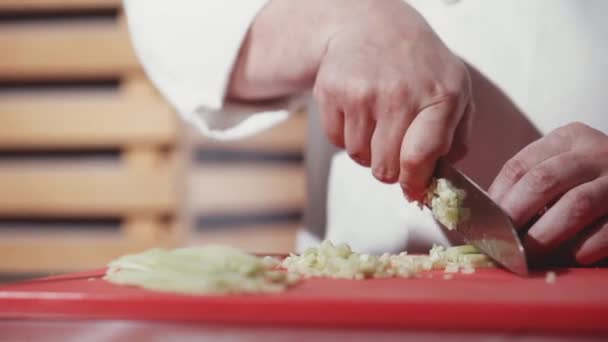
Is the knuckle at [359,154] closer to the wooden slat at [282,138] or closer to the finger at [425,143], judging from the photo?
the finger at [425,143]

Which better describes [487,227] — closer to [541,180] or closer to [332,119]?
[541,180]

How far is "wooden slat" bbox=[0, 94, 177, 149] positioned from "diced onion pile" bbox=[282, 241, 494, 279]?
1.78m

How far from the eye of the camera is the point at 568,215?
37.0 inches

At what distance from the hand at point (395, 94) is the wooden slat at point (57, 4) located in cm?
187

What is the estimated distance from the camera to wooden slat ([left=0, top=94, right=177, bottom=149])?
106 inches

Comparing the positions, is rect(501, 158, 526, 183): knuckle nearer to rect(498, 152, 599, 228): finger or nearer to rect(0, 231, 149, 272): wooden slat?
rect(498, 152, 599, 228): finger

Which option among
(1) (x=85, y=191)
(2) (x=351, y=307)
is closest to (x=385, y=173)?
(2) (x=351, y=307)

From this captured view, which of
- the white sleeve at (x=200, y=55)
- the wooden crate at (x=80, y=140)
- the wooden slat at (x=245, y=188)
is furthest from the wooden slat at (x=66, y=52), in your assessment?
the white sleeve at (x=200, y=55)

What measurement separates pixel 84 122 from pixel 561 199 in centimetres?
204

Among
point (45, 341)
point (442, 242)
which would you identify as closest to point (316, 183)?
point (442, 242)

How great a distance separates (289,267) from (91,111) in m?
1.96

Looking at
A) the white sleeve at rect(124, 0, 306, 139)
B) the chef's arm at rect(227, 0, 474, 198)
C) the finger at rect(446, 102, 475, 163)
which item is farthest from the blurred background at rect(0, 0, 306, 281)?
the finger at rect(446, 102, 475, 163)

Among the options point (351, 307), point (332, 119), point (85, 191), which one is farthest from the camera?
point (85, 191)

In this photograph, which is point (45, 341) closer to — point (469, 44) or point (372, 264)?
point (372, 264)
